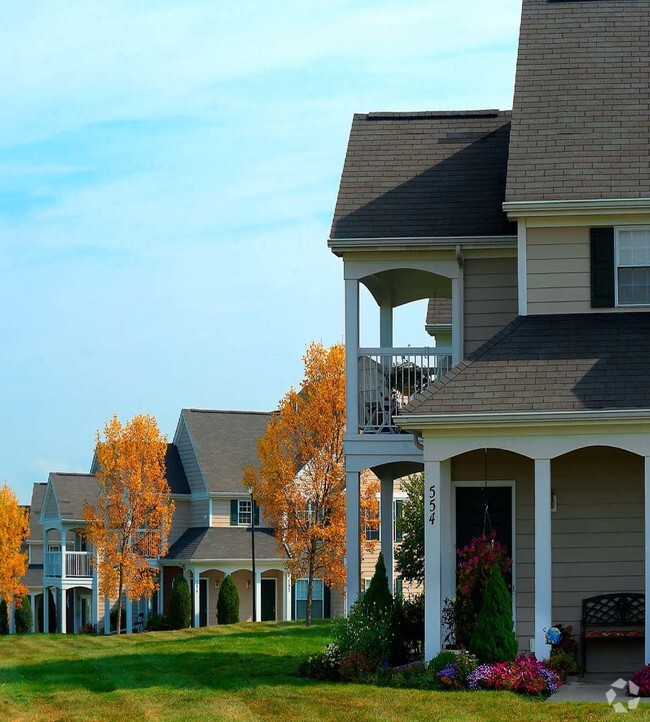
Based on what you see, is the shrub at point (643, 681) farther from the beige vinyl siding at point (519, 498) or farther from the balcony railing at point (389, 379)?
the balcony railing at point (389, 379)

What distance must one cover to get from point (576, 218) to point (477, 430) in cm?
392

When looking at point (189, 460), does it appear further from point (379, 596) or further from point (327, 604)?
point (379, 596)

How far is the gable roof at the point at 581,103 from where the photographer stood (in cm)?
1798

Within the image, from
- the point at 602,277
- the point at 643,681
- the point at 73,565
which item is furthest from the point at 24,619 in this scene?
the point at 643,681

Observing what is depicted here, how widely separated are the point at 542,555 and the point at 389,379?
4.28m

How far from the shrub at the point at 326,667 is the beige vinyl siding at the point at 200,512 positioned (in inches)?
1207

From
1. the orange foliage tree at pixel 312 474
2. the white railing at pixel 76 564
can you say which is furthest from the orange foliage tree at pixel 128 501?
the white railing at pixel 76 564

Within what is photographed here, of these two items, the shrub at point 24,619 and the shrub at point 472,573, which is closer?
the shrub at point 472,573

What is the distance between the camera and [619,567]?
16.9 m

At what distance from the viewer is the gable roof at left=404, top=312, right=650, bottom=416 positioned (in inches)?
616

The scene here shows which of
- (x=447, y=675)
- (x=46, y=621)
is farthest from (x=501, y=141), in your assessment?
(x=46, y=621)

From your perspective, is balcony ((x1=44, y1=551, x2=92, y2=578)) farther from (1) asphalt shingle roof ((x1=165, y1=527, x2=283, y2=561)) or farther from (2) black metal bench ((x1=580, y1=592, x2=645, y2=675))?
(2) black metal bench ((x1=580, y1=592, x2=645, y2=675))

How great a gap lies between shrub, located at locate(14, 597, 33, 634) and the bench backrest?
3894cm

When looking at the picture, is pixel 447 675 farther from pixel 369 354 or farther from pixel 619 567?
pixel 369 354
